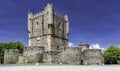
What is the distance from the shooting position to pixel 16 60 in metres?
36.2

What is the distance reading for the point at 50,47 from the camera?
4262 cm

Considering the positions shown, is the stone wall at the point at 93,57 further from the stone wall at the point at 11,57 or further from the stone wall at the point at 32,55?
the stone wall at the point at 11,57

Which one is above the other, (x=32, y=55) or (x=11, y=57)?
(x=32, y=55)

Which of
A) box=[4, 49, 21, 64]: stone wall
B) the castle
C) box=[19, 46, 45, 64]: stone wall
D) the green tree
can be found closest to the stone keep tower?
the castle

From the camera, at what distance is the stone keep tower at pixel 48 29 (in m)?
42.6

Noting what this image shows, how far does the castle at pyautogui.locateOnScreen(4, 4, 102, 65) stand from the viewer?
1316 inches

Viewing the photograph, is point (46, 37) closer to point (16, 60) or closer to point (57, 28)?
point (57, 28)

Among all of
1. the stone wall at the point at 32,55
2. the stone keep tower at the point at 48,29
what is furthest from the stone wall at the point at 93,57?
the stone keep tower at the point at 48,29

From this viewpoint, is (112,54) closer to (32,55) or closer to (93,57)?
(93,57)

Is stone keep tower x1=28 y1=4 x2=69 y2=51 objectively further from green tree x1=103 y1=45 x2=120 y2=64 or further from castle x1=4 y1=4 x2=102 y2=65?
green tree x1=103 y1=45 x2=120 y2=64

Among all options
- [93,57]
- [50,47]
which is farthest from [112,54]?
[93,57]

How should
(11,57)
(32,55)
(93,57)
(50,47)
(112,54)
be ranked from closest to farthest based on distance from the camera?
Answer: (93,57)
(32,55)
(11,57)
(50,47)
(112,54)

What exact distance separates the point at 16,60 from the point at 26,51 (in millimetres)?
2823

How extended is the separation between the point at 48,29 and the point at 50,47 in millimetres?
3797
